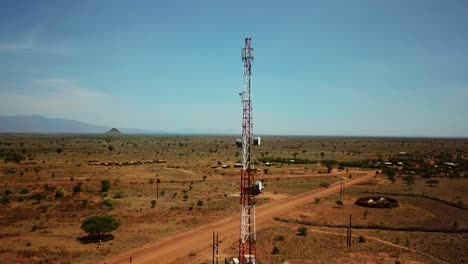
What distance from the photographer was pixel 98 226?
32.8 m

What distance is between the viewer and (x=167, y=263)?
27.8 metres

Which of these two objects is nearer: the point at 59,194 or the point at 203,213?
the point at 203,213

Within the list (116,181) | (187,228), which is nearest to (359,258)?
(187,228)

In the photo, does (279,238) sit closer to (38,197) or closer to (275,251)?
(275,251)

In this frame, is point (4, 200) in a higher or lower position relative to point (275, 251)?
higher

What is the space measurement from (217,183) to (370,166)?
149 feet

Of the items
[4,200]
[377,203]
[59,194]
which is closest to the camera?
[4,200]

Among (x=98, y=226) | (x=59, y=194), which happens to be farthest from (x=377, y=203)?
(x=59, y=194)

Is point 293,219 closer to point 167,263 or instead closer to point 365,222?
point 365,222

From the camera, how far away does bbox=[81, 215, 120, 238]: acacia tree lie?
32.5 meters

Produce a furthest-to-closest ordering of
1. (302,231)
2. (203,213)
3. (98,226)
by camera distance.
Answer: (203,213)
(302,231)
(98,226)

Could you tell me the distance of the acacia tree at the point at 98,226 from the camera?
3253 centimetres

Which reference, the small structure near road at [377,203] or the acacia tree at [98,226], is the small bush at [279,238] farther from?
the small structure near road at [377,203]

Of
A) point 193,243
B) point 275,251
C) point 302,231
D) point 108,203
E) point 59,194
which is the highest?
point 59,194
